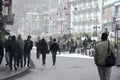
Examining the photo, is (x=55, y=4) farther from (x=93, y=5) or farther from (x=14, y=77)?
(x=14, y=77)

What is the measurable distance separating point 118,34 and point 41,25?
12789 cm

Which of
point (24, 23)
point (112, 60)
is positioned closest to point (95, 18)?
point (24, 23)

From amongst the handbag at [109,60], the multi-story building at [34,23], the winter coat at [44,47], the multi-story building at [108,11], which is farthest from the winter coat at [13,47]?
the multi-story building at [34,23]

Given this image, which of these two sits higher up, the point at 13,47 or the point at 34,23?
the point at 34,23

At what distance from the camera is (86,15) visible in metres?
99.6

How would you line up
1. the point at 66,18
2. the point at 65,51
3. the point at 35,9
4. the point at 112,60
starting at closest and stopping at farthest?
the point at 112,60
the point at 65,51
the point at 66,18
the point at 35,9

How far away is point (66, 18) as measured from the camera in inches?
4616

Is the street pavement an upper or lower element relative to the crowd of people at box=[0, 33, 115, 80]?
lower

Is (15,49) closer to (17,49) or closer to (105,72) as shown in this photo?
(17,49)

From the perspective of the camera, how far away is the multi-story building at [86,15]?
91.1m

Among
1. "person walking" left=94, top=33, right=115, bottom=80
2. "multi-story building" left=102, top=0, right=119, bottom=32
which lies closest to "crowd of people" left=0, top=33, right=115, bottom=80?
"person walking" left=94, top=33, right=115, bottom=80

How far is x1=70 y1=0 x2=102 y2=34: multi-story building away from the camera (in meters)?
91.1

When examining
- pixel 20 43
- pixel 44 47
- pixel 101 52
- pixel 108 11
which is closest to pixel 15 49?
pixel 20 43

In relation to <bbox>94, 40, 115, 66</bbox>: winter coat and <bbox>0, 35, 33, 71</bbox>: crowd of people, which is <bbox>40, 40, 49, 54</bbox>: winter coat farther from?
<bbox>94, 40, 115, 66</bbox>: winter coat
